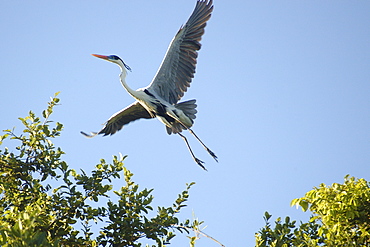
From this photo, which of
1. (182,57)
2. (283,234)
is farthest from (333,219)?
(182,57)

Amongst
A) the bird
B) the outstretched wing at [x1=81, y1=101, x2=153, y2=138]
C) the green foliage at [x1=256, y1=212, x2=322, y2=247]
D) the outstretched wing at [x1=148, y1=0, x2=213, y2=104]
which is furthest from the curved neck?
the green foliage at [x1=256, y1=212, x2=322, y2=247]

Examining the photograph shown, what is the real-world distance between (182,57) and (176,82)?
17.1 inches

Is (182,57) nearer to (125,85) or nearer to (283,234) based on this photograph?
(125,85)

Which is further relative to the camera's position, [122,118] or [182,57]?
[122,118]

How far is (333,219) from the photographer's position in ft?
20.5

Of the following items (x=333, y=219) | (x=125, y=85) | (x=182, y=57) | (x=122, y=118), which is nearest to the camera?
(x=333, y=219)

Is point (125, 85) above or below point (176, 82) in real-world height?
below

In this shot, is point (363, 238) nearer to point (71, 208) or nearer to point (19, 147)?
point (71, 208)

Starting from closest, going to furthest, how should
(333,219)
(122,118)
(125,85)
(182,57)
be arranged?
(333,219)
(182,57)
(125,85)
(122,118)

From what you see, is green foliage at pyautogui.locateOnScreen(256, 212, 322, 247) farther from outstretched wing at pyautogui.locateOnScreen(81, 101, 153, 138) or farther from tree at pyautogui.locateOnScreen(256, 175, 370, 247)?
outstretched wing at pyautogui.locateOnScreen(81, 101, 153, 138)

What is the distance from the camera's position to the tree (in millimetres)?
5992

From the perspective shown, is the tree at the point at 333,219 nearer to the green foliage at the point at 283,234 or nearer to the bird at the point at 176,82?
the green foliage at the point at 283,234

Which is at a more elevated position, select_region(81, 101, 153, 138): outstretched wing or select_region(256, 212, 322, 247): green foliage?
select_region(81, 101, 153, 138): outstretched wing

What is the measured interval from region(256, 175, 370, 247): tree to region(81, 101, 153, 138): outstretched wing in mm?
4036
